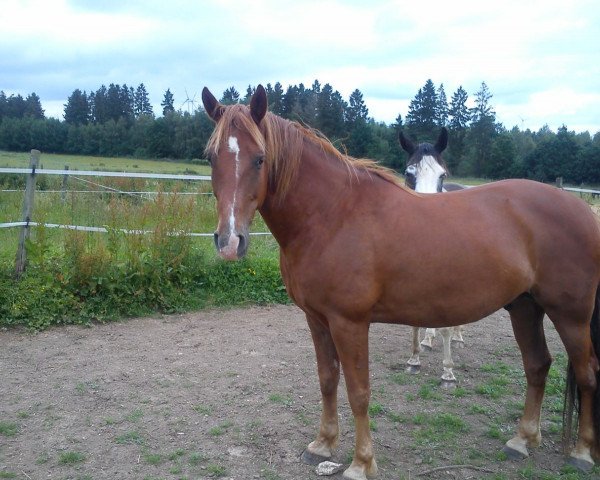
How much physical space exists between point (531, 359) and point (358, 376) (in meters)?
1.51

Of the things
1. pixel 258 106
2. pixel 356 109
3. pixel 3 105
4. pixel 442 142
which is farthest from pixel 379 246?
pixel 3 105

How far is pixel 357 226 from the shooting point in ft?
9.32

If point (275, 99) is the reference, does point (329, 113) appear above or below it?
above

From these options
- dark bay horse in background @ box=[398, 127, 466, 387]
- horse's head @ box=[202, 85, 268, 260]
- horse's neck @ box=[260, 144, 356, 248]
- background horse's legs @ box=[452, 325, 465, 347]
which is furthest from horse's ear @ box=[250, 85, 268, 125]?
background horse's legs @ box=[452, 325, 465, 347]

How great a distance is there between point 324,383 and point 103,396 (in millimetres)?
2072

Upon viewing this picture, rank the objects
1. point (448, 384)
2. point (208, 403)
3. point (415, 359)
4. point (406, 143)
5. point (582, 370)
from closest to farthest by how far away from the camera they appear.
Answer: point (582, 370) → point (208, 403) → point (448, 384) → point (415, 359) → point (406, 143)

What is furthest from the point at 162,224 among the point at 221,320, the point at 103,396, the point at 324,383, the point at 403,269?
the point at 403,269

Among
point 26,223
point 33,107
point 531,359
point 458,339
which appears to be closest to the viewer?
point 531,359

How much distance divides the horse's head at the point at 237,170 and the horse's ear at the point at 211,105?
0.48 feet

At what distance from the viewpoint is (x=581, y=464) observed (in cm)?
325

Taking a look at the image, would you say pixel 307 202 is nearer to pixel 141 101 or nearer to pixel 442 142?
pixel 442 142

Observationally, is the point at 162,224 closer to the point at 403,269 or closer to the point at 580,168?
the point at 403,269

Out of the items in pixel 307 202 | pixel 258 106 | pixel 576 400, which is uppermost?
pixel 258 106

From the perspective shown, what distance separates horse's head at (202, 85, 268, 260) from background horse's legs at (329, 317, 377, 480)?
814 millimetres
